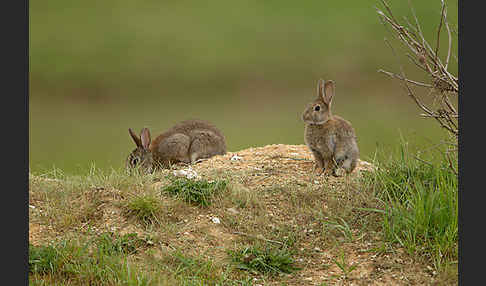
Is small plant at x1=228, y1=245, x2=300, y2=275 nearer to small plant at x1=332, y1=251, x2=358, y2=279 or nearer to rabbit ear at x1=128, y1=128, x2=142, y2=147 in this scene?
small plant at x1=332, y1=251, x2=358, y2=279

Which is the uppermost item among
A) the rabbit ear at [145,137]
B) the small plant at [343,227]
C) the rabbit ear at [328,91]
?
the rabbit ear at [328,91]

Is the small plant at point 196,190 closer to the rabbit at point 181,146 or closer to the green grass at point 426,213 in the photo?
the green grass at point 426,213

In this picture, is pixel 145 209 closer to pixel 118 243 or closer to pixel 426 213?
pixel 118 243

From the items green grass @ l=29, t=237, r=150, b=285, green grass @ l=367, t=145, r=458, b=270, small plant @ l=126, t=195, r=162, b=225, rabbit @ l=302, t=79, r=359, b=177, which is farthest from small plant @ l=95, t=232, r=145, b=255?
rabbit @ l=302, t=79, r=359, b=177

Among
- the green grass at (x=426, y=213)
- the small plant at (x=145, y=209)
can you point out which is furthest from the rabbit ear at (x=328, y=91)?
the small plant at (x=145, y=209)

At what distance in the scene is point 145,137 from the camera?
8.53 metres

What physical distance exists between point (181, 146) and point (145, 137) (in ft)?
2.57

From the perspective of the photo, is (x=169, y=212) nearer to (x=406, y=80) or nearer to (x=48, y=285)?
(x=48, y=285)

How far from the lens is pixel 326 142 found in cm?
756

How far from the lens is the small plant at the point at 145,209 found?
605 cm

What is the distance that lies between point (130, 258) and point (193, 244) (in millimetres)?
617

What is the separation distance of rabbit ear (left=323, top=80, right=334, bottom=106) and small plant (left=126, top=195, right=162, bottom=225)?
8.66 ft

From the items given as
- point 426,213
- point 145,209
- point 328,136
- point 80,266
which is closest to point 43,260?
point 80,266

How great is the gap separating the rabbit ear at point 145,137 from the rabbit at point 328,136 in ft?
7.40
